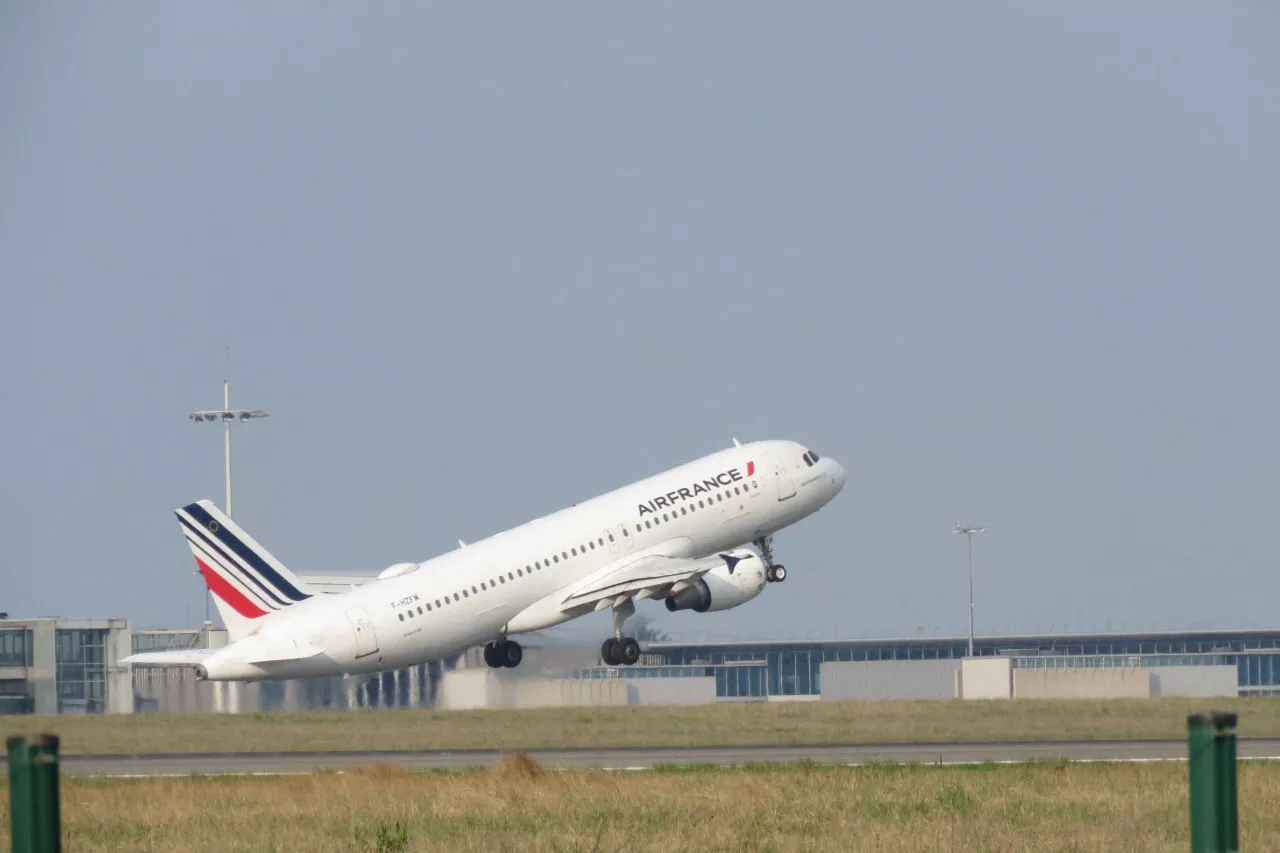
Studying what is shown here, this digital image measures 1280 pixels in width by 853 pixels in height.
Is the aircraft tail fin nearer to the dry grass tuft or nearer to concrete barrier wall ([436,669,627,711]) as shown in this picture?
concrete barrier wall ([436,669,627,711])

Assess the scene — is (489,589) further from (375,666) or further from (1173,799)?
(1173,799)

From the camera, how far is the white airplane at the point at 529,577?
203 ft

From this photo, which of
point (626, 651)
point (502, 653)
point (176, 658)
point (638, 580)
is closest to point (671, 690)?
point (626, 651)

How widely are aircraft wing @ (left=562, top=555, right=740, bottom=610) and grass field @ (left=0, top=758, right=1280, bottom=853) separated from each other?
2659 centimetres

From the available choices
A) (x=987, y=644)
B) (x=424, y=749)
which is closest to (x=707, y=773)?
(x=424, y=749)

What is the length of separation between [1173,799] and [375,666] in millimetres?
34989

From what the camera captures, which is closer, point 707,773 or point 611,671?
point 707,773

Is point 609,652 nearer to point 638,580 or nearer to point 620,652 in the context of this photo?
point 620,652

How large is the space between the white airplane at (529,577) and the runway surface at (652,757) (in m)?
8.02

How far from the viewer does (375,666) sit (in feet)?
206

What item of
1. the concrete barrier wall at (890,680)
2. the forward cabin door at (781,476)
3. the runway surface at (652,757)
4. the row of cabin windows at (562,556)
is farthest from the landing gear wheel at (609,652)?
the concrete barrier wall at (890,680)

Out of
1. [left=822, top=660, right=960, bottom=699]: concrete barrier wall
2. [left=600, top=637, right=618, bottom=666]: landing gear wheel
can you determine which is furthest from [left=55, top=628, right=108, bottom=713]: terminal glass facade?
[left=822, top=660, right=960, bottom=699]: concrete barrier wall

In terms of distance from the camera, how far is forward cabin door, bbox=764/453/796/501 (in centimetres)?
7025

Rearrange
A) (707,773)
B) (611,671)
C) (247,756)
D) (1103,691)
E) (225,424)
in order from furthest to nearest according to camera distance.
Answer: (225,424), (611,671), (1103,691), (247,756), (707,773)
